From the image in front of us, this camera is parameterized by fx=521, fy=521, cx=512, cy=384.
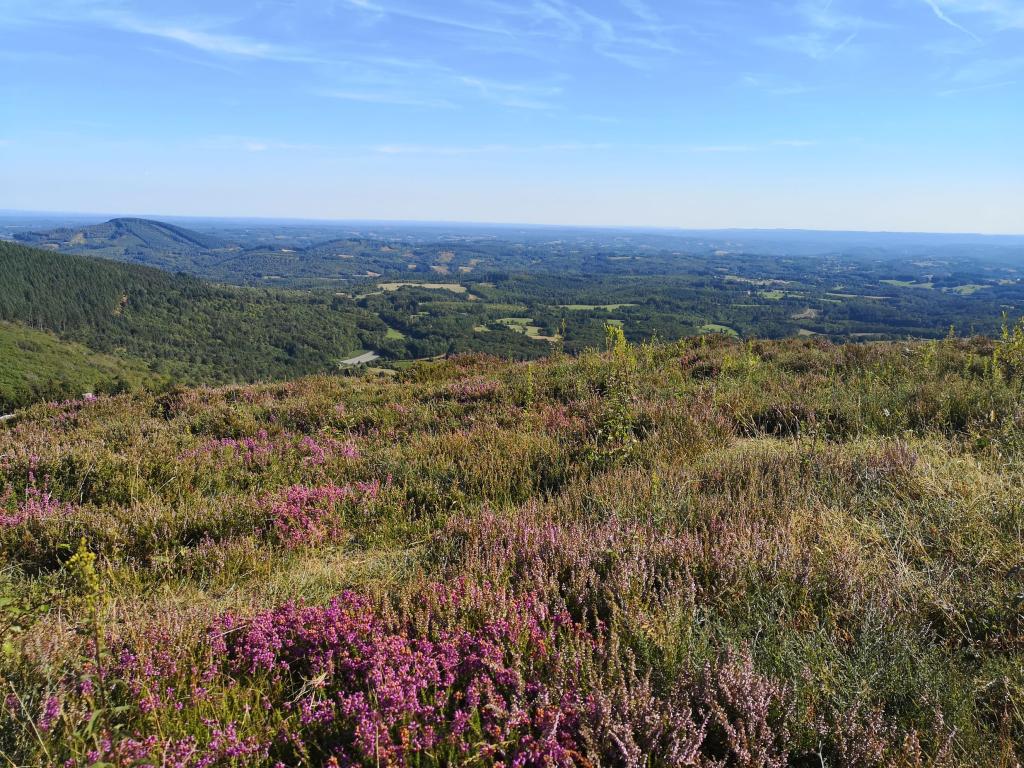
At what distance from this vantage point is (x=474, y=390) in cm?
954

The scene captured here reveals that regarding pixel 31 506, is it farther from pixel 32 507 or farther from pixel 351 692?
pixel 351 692

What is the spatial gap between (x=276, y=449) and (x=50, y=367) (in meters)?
95.0

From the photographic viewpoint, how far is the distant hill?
59900mm

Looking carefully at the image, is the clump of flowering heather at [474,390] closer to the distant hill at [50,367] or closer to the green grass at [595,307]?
the distant hill at [50,367]

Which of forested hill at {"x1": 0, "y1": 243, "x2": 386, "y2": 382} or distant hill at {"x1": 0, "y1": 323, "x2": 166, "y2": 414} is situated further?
forested hill at {"x1": 0, "y1": 243, "x2": 386, "y2": 382}

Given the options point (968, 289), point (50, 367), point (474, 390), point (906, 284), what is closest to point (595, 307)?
point (968, 289)

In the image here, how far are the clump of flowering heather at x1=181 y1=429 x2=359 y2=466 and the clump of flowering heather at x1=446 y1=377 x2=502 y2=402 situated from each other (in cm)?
281

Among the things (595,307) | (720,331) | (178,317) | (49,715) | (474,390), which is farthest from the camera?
(178,317)

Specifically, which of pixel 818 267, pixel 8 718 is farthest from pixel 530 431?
pixel 818 267

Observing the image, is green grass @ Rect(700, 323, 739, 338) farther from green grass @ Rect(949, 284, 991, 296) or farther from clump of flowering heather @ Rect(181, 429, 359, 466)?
green grass @ Rect(949, 284, 991, 296)

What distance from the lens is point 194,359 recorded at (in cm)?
11481

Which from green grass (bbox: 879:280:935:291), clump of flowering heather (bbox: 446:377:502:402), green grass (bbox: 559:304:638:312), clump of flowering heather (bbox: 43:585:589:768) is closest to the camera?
clump of flowering heather (bbox: 43:585:589:768)

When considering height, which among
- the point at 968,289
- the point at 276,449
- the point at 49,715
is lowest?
the point at 276,449

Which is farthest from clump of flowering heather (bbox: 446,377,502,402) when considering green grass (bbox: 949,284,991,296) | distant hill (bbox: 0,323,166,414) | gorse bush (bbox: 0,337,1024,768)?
green grass (bbox: 949,284,991,296)
